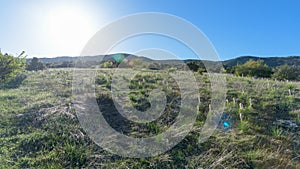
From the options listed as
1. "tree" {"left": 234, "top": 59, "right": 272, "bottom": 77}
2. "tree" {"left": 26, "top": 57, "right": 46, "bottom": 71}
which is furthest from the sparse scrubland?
"tree" {"left": 234, "top": 59, "right": 272, "bottom": 77}

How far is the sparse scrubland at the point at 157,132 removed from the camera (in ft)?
15.9

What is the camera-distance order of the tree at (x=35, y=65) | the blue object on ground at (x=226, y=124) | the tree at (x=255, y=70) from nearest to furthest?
the blue object on ground at (x=226, y=124)
the tree at (x=35, y=65)
the tree at (x=255, y=70)

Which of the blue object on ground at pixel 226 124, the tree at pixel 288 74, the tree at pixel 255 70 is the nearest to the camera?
the blue object on ground at pixel 226 124

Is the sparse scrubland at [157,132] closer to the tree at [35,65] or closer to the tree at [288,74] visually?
the tree at [35,65]

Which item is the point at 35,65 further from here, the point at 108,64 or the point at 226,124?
Answer: the point at 226,124

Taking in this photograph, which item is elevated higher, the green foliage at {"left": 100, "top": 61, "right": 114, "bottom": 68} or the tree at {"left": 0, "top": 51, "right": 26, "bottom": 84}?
the green foliage at {"left": 100, "top": 61, "right": 114, "bottom": 68}

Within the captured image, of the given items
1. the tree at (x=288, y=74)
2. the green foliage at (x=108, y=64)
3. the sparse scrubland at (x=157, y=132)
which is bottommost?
the sparse scrubland at (x=157, y=132)

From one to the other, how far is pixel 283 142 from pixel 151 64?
55.7 feet

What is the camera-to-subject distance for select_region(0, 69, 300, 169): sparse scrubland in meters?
4.84

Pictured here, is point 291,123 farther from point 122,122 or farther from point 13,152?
point 13,152

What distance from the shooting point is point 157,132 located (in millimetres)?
5969

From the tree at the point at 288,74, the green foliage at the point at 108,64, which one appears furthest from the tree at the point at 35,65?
the tree at the point at 288,74

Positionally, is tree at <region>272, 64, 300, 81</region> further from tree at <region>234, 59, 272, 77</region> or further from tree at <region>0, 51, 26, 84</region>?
tree at <region>0, 51, 26, 84</region>

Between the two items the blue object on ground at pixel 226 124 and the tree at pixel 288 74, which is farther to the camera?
the tree at pixel 288 74
